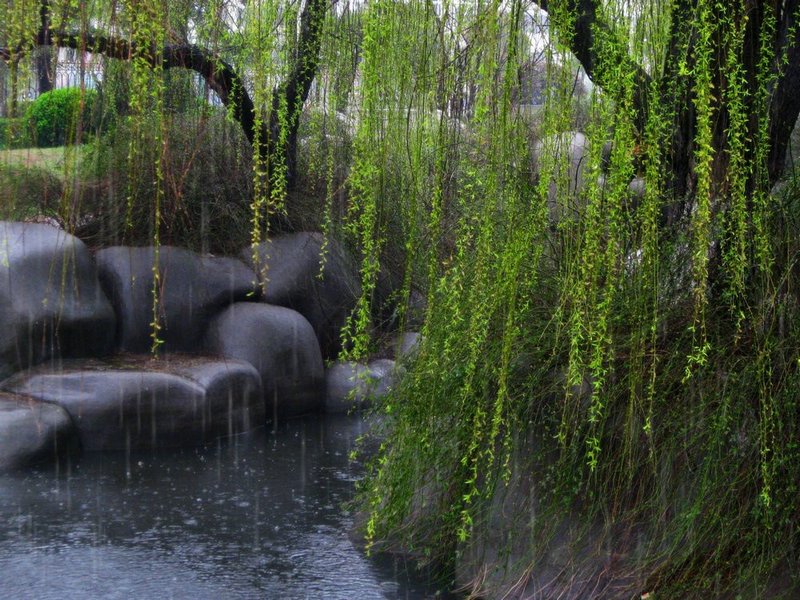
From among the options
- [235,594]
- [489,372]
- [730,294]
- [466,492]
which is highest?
[730,294]

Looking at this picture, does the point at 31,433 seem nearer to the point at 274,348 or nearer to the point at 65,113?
the point at 274,348

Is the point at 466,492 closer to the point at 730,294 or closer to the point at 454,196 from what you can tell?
the point at 730,294

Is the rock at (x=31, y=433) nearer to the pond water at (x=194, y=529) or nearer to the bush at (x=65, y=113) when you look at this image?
the pond water at (x=194, y=529)

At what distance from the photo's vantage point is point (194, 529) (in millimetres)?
4293

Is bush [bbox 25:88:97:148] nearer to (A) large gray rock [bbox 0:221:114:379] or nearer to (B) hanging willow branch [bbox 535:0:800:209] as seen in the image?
(A) large gray rock [bbox 0:221:114:379]

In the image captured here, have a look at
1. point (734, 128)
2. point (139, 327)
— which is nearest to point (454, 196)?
point (139, 327)

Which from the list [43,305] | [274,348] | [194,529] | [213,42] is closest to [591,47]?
[213,42]

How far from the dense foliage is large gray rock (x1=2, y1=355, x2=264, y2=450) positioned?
2440 millimetres

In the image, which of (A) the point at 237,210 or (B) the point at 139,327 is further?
(A) the point at 237,210

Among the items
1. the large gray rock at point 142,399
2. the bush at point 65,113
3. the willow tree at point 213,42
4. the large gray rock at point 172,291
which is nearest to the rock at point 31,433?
the large gray rock at point 142,399

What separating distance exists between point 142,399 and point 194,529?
155 centimetres

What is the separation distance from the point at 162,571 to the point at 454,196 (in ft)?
10.2

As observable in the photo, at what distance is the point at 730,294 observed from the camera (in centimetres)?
289

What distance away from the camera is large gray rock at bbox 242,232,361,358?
23.0ft
